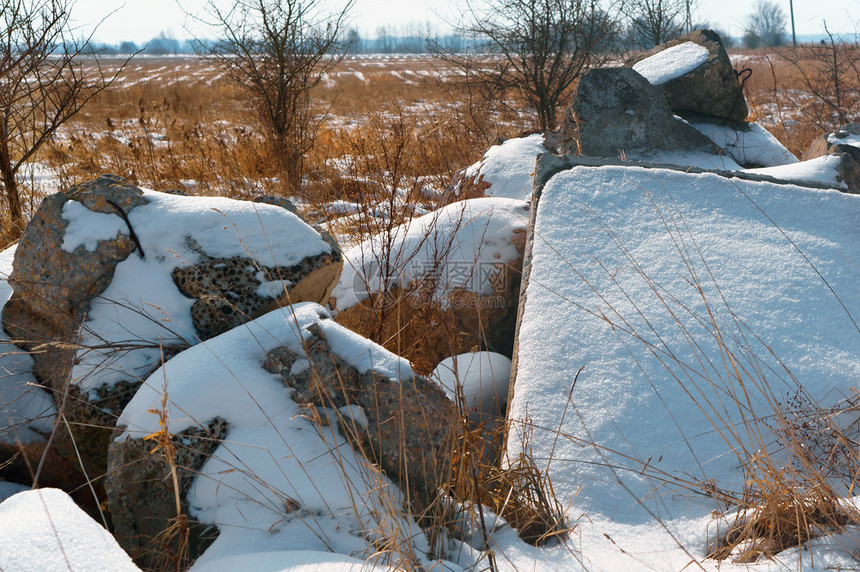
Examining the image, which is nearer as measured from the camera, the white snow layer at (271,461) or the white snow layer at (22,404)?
the white snow layer at (271,461)

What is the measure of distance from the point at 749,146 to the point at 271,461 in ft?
15.0

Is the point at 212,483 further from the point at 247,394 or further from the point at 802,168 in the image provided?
the point at 802,168

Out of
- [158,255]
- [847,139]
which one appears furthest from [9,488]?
[847,139]

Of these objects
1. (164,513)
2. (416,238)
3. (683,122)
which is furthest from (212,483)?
(683,122)

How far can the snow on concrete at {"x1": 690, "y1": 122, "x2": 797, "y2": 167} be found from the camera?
4.57 meters

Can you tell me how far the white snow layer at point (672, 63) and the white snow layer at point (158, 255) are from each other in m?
3.67

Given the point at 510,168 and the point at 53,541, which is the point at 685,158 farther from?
the point at 53,541

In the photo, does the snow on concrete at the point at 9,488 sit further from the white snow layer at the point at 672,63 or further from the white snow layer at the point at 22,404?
the white snow layer at the point at 672,63

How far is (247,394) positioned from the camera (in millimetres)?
1675

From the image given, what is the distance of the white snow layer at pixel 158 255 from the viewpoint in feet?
6.59

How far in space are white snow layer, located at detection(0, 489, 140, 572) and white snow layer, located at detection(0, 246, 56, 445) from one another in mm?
1014

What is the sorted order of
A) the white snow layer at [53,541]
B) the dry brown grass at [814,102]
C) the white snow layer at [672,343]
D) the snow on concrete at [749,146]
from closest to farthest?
1. the white snow layer at [53,541]
2. the white snow layer at [672,343]
3. the snow on concrete at [749,146]
4. the dry brown grass at [814,102]

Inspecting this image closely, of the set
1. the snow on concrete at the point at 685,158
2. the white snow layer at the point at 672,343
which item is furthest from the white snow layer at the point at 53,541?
the snow on concrete at the point at 685,158

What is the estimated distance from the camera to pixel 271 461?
1550mm
